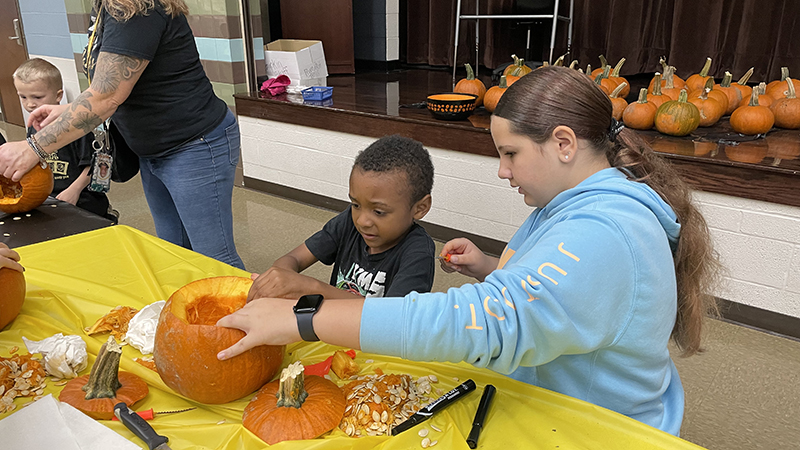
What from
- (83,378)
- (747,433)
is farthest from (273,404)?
(747,433)

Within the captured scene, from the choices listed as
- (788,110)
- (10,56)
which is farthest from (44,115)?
(10,56)

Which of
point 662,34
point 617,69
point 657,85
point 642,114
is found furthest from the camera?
point 662,34

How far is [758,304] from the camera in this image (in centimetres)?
235

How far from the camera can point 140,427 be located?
830mm

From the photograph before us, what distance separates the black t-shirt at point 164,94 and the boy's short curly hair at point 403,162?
2.35 feet

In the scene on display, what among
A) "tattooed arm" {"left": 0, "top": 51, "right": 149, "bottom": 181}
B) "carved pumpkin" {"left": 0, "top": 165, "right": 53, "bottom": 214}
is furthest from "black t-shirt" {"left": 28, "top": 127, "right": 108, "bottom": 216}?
"tattooed arm" {"left": 0, "top": 51, "right": 149, "bottom": 181}

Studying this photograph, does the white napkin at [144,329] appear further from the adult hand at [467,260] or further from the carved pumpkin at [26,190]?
the carved pumpkin at [26,190]

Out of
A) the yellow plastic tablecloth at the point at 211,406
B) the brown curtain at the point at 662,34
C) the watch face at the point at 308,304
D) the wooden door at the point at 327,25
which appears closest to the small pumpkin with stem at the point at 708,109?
the brown curtain at the point at 662,34

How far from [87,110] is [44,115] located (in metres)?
0.35

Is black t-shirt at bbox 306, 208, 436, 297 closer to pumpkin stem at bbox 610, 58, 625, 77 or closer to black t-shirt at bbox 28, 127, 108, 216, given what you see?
black t-shirt at bbox 28, 127, 108, 216

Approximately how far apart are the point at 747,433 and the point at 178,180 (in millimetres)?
1962

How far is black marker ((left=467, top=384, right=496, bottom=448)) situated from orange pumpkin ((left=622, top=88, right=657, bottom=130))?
2.37 metres

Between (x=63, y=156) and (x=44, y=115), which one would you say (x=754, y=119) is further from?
(x=63, y=156)

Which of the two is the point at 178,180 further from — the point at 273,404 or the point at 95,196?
the point at 273,404
